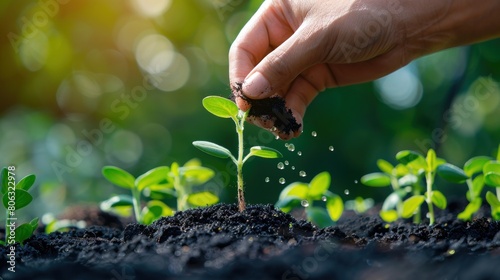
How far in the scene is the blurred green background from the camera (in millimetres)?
3234

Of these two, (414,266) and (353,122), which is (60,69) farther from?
(414,266)

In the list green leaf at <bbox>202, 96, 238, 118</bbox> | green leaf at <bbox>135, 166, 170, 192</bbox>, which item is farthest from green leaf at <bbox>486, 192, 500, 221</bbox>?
green leaf at <bbox>135, 166, 170, 192</bbox>

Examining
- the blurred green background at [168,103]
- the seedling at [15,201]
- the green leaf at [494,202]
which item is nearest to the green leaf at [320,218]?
the green leaf at [494,202]

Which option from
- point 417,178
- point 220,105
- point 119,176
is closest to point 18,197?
point 119,176

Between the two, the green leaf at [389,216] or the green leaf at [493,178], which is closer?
the green leaf at [493,178]

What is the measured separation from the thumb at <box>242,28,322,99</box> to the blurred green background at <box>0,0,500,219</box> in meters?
1.88

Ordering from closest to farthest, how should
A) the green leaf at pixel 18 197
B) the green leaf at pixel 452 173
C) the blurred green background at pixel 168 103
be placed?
the green leaf at pixel 18 197
the green leaf at pixel 452 173
the blurred green background at pixel 168 103

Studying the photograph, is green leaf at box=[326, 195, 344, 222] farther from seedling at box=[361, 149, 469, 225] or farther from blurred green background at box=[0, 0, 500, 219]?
blurred green background at box=[0, 0, 500, 219]

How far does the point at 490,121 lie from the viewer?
Answer: 136 inches

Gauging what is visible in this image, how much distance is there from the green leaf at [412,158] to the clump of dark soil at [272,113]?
313mm

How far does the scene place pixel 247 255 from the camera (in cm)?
70

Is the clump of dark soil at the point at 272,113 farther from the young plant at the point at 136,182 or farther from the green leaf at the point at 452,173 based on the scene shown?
the green leaf at the point at 452,173

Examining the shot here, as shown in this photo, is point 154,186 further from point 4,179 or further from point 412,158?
point 412,158

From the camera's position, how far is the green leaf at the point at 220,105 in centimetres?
110
